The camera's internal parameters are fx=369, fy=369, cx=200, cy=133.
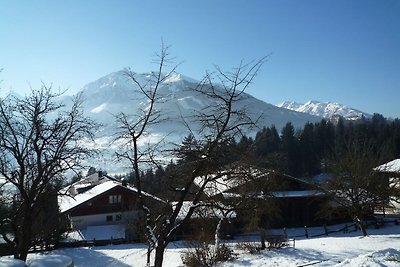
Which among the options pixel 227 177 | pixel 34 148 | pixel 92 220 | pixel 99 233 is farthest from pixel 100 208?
pixel 227 177

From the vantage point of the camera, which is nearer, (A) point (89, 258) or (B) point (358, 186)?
(B) point (358, 186)

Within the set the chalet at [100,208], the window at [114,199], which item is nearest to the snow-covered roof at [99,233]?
the chalet at [100,208]

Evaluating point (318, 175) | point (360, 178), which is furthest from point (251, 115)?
→ point (318, 175)

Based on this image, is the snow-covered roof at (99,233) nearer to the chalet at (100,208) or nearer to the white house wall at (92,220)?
the chalet at (100,208)

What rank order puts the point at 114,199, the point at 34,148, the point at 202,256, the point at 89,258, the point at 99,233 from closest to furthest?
the point at 34,148
the point at 202,256
the point at 89,258
the point at 99,233
the point at 114,199

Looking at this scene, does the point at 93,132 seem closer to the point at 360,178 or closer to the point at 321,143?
the point at 360,178

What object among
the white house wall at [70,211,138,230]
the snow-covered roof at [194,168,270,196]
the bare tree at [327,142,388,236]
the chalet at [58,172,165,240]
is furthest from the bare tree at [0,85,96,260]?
the white house wall at [70,211,138,230]

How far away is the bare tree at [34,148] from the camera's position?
1394 centimetres

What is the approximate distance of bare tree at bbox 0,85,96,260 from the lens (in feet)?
45.7

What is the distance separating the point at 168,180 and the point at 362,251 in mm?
10763

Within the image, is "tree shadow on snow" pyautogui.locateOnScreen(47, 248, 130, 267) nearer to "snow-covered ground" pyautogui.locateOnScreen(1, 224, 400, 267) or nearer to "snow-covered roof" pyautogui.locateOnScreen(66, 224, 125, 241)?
"snow-covered ground" pyautogui.locateOnScreen(1, 224, 400, 267)

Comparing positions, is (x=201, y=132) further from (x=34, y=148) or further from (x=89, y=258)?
(x=89, y=258)

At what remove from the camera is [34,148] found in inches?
565

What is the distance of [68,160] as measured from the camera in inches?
592
